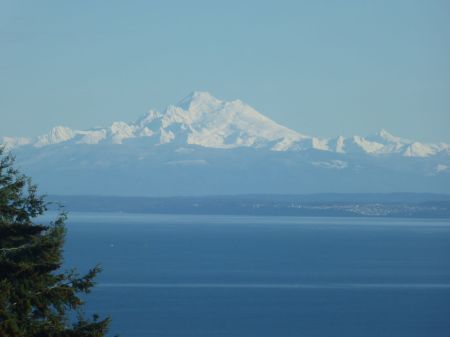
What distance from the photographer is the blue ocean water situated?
4325 centimetres

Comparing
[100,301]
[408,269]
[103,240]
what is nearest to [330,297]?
[100,301]

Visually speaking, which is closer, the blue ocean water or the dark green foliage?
the dark green foliage

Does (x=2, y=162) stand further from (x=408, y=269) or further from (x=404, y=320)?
(x=408, y=269)

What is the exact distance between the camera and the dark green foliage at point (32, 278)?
8.55m

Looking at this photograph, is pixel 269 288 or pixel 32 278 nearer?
pixel 32 278

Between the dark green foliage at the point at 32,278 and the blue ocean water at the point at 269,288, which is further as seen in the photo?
the blue ocean water at the point at 269,288

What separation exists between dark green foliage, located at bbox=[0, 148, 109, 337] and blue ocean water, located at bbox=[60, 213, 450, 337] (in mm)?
27925

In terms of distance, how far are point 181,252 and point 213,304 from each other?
1673 inches

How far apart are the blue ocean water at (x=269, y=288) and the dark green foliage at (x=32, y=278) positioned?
27925 mm

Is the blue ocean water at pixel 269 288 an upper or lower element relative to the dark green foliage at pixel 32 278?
lower

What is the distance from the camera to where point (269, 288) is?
5888 cm

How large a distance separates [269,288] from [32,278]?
50645 mm

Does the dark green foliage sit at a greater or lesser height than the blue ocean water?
greater

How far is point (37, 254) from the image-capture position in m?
9.10
